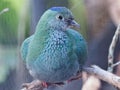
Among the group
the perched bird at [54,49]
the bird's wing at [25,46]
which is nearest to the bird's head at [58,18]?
the perched bird at [54,49]

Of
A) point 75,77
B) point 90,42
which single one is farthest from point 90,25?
point 75,77

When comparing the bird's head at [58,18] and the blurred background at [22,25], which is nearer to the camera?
the bird's head at [58,18]

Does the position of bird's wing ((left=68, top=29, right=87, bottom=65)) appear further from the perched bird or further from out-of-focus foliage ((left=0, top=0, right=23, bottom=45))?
out-of-focus foliage ((left=0, top=0, right=23, bottom=45))

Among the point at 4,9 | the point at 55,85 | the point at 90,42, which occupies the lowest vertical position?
the point at 55,85

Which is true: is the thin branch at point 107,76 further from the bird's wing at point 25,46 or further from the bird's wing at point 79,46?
the bird's wing at point 25,46

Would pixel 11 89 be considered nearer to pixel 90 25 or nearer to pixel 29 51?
pixel 29 51

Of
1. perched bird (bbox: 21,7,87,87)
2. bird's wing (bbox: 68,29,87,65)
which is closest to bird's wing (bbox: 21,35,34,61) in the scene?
perched bird (bbox: 21,7,87,87)

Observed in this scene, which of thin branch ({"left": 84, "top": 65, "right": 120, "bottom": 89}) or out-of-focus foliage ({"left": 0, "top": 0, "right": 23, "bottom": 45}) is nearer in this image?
thin branch ({"left": 84, "top": 65, "right": 120, "bottom": 89})
